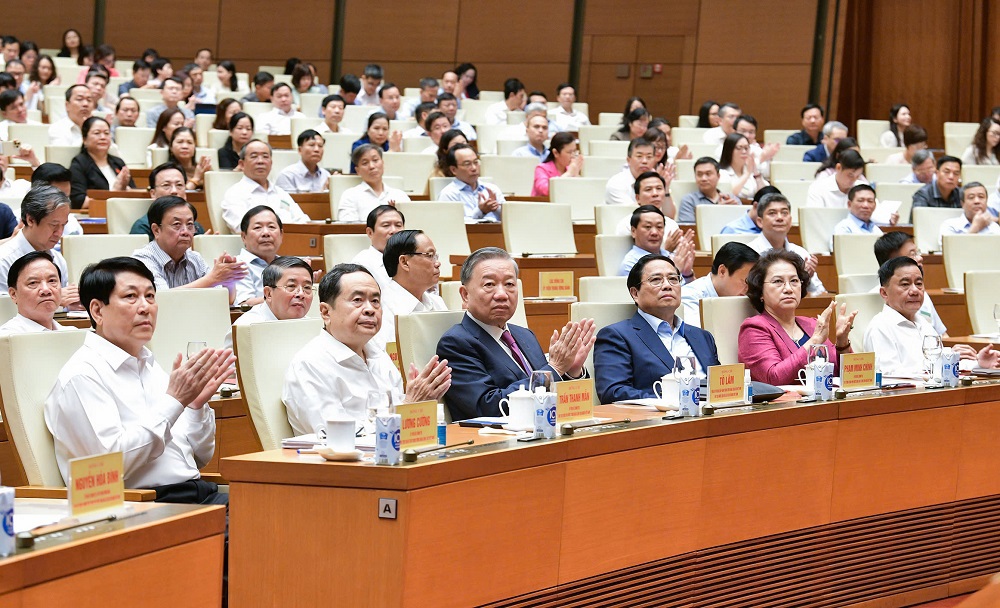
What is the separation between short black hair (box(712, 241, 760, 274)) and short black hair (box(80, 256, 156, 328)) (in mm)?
2374

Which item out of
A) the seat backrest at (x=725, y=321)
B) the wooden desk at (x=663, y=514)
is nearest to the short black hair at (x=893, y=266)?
the seat backrest at (x=725, y=321)

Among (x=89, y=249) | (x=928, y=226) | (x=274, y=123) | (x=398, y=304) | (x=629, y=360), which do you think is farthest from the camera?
(x=274, y=123)

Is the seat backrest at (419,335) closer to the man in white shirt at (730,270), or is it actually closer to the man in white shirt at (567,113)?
the man in white shirt at (730,270)

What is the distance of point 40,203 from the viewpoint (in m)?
4.54

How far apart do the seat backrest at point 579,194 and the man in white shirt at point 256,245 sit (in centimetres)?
243

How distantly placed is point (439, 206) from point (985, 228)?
3.13 meters

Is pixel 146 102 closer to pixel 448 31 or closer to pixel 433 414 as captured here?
pixel 448 31

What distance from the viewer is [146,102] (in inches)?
371

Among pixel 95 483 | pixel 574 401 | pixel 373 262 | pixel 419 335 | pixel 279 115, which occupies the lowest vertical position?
pixel 95 483

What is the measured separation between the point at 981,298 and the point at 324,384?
335 centimetres

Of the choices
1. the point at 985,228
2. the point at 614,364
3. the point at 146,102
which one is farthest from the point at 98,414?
the point at 146,102

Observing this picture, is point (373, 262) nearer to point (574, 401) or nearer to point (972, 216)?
point (574, 401)

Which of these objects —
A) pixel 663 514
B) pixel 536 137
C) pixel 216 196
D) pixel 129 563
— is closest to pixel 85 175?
pixel 216 196

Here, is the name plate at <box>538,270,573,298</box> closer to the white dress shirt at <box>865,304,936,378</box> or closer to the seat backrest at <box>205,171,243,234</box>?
the white dress shirt at <box>865,304,936,378</box>
